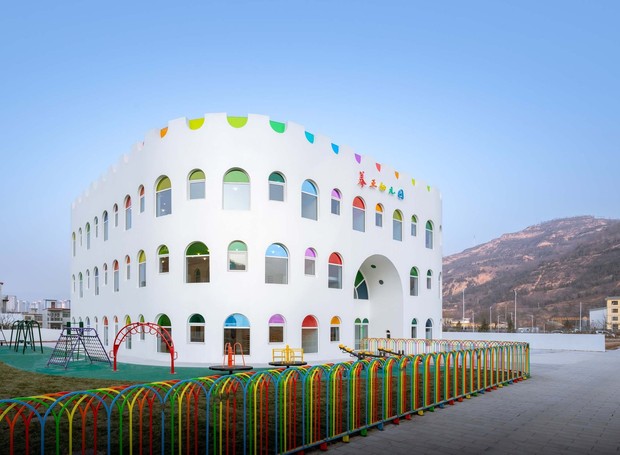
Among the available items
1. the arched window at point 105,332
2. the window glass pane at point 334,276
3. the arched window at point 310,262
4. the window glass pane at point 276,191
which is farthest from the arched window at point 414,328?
the arched window at point 105,332

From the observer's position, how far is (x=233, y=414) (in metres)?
7.66

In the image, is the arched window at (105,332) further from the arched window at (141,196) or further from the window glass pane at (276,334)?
the window glass pane at (276,334)

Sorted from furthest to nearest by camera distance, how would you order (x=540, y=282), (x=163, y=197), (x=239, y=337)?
(x=540, y=282)
(x=163, y=197)
(x=239, y=337)

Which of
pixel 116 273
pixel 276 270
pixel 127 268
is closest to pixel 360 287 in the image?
pixel 276 270

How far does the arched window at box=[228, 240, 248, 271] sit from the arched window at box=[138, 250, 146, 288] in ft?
Result: 15.1

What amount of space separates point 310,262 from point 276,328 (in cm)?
306

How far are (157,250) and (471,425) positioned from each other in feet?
51.2

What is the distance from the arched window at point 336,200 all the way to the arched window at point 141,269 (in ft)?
27.4

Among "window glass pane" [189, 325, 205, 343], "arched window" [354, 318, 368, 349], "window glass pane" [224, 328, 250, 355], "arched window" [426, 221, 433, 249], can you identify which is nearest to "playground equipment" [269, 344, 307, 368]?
"window glass pane" [224, 328, 250, 355]

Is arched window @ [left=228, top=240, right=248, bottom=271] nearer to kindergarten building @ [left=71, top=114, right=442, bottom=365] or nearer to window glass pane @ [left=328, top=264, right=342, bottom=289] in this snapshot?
kindergarten building @ [left=71, top=114, right=442, bottom=365]

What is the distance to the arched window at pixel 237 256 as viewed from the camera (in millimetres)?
21328

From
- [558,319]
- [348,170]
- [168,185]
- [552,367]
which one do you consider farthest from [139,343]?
[558,319]

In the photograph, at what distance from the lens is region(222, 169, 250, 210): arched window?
21.5 meters

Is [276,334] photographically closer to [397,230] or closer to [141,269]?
[141,269]
